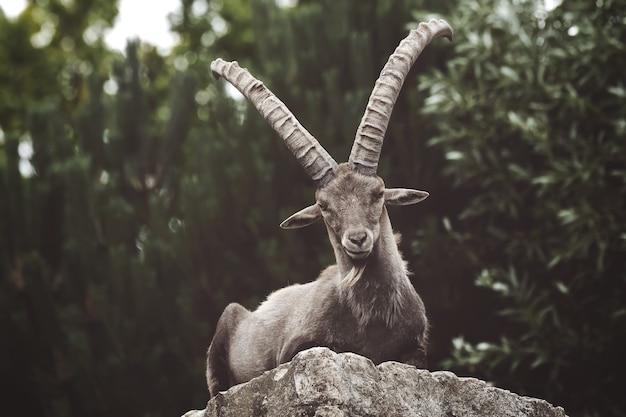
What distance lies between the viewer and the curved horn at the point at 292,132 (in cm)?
489

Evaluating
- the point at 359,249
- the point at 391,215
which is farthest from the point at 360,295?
the point at 391,215

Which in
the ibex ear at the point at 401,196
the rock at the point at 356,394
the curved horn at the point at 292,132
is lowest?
the rock at the point at 356,394

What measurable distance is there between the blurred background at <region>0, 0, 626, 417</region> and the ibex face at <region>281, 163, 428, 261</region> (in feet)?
10.8

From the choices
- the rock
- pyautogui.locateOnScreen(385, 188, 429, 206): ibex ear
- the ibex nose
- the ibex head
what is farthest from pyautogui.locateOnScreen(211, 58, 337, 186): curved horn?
the rock

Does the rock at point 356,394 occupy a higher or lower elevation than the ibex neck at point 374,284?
lower

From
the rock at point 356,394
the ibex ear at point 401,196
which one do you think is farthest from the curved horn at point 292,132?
the rock at point 356,394

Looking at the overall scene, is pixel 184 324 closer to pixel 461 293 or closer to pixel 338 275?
pixel 461 293

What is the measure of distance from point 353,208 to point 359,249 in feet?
0.92

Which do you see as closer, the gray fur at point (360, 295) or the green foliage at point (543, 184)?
the gray fur at point (360, 295)

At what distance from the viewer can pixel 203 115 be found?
55.9 ft

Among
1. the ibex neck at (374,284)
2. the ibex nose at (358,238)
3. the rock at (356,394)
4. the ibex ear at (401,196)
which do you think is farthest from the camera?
the ibex ear at (401,196)

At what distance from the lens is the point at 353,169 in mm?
4891

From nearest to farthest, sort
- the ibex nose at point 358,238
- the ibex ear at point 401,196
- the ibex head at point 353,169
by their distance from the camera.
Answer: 1. the ibex nose at point 358,238
2. the ibex head at point 353,169
3. the ibex ear at point 401,196

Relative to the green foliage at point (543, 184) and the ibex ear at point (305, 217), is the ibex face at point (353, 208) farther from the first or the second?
the green foliage at point (543, 184)
